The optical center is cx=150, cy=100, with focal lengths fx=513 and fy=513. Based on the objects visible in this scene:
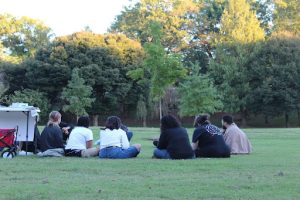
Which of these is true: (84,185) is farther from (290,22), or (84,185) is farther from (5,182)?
(290,22)

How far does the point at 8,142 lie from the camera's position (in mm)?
13281

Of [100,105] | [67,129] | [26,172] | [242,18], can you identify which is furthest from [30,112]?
[242,18]

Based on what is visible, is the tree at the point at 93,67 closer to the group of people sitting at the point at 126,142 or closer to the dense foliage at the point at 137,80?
the dense foliage at the point at 137,80

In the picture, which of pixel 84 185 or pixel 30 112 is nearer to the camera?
pixel 84 185

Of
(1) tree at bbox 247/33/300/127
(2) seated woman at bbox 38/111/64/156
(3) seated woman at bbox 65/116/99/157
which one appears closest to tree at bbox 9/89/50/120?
(1) tree at bbox 247/33/300/127

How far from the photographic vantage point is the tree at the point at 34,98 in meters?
49.9

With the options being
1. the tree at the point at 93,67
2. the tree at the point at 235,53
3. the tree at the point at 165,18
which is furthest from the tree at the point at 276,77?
the tree at the point at 165,18

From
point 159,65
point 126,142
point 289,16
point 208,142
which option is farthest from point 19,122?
point 289,16

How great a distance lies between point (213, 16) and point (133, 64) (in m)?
17.2

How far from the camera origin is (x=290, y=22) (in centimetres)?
6378

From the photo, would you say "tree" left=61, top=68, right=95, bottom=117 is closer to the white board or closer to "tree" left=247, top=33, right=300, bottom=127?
"tree" left=247, top=33, right=300, bottom=127

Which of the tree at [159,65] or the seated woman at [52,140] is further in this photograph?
the tree at [159,65]

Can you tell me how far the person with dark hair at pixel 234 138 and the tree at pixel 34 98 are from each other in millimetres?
37672

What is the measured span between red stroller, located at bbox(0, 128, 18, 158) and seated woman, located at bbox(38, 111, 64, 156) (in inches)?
27.0
